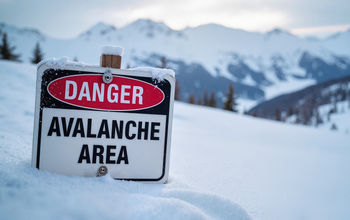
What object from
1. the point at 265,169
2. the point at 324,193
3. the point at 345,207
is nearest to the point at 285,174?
the point at 265,169

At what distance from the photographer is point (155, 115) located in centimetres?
141

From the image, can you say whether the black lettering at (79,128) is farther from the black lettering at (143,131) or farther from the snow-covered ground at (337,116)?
the snow-covered ground at (337,116)

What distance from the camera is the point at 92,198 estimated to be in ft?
3.56

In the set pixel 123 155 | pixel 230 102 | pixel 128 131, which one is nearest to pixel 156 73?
pixel 128 131

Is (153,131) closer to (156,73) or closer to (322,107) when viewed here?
(156,73)

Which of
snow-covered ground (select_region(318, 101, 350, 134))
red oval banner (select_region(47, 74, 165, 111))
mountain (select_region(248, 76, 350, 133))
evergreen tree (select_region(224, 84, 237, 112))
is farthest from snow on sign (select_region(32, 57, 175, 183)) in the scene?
snow-covered ground (select_region(318, 101, 350, 134))

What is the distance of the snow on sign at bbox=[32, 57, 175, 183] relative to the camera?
129 cm

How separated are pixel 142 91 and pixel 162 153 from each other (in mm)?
392

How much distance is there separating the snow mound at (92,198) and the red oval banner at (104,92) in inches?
16.2

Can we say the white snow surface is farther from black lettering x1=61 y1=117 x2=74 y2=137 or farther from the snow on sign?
black lettering x1=61 y1=117 x2=74 y2=137

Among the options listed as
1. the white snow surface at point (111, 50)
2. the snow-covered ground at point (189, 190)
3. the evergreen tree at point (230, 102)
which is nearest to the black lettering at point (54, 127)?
the snow-covered ground at point (189, 190)

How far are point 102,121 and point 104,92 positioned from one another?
0.17 m

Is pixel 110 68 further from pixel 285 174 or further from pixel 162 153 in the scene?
pixel 285 174

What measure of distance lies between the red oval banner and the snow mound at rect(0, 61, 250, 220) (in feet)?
1.35
